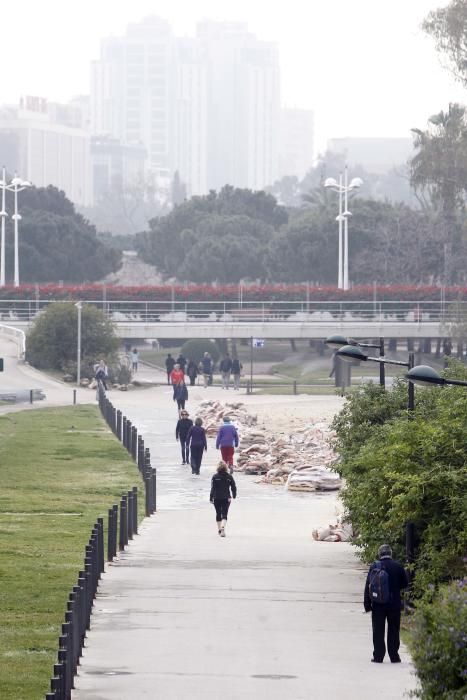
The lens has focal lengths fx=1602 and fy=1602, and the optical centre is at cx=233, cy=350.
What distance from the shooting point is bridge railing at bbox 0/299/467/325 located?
246 ft

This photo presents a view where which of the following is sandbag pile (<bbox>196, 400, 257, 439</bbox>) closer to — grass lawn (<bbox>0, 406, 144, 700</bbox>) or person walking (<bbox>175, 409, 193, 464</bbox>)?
grass lawn (<bbox>0, 406, 144, 700</bbox>)

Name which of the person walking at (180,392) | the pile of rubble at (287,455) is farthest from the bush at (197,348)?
the pile of rubble at (287,455)

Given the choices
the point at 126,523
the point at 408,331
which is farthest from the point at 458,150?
the point at 126,523

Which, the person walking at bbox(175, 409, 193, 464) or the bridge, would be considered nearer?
the person walking at bbox(175, 409, 193, 464)

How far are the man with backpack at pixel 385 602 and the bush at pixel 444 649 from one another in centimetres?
333

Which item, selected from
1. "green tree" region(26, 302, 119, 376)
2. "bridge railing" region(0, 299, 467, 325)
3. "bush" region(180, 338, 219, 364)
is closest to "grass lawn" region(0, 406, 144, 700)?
"green tree" region(26, 302, 119, 376)

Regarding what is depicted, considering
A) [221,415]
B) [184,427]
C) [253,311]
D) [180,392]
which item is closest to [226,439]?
[184,427]

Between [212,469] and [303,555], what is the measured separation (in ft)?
45.4

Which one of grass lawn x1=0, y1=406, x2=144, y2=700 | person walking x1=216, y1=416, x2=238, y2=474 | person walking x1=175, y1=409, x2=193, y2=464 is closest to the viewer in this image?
grass lawn x1=0, y1=406, x2=144, y2=700

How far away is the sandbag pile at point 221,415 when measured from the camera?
4362 cm

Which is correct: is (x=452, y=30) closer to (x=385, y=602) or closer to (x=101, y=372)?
(x=101, y=372)

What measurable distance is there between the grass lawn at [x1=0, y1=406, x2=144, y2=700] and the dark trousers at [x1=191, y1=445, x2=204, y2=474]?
1.29 m

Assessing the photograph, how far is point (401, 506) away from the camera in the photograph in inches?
615

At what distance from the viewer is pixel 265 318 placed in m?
76.0
